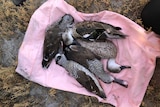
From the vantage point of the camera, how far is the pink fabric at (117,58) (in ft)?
4.87

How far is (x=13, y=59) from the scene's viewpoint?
169 cm

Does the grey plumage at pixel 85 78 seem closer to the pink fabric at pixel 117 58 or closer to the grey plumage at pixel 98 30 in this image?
the pink fabric at pixel 117 58

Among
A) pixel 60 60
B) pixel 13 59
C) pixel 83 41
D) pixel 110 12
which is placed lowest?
pixel 13 59

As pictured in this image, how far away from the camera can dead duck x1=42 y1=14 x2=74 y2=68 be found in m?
1.53

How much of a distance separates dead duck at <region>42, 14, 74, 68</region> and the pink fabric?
0.03m

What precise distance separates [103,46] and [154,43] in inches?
10.5

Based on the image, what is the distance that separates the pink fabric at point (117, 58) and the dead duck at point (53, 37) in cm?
3

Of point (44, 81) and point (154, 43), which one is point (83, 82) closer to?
point (44, 81)

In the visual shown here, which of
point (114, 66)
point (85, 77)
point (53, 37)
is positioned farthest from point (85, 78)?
point (53, 37)

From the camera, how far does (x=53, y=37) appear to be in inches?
60.2

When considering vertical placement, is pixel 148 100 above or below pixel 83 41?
below

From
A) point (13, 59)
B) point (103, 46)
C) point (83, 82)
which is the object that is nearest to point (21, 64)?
point (13, 59)

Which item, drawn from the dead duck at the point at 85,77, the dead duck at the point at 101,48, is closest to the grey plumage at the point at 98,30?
the dead duck at the point at 101,48

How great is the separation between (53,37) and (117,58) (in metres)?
0.36
